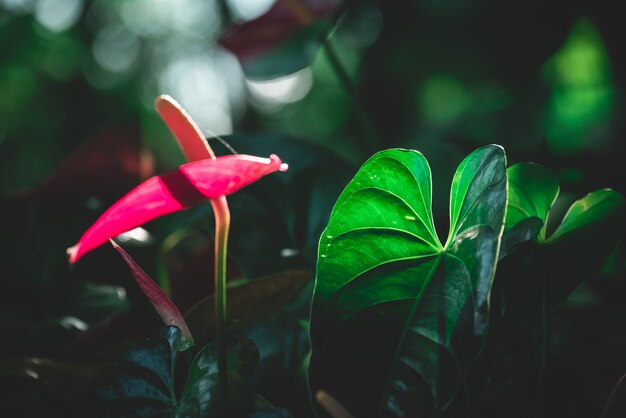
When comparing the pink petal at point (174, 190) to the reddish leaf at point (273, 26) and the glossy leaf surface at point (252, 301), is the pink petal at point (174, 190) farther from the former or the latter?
the reddish leaf at point (273, 26)

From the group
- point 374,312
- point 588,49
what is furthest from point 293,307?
point 588,49

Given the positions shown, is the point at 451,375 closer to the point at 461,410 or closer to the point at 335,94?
the point at 461,410

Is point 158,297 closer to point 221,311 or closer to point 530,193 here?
point 221,311

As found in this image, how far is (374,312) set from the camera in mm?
353

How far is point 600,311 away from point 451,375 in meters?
0.30

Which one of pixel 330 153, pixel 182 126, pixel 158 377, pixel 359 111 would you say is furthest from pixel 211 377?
pixel 359 111

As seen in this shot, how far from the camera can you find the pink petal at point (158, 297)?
36 cm

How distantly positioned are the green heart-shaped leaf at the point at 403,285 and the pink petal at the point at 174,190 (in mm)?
83

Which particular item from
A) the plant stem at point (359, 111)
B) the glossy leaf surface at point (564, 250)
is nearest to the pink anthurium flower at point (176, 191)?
the glossy leaf surface at point (564, 250)

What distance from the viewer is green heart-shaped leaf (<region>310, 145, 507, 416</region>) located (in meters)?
0.31

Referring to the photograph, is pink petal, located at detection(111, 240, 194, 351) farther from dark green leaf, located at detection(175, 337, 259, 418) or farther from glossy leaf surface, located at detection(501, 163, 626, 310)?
glossy leaf surface, located at detection(501, 163, 626, 310)

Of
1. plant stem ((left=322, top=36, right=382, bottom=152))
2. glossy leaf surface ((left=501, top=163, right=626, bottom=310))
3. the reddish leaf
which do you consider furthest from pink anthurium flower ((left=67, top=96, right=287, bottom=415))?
the reddish leaf

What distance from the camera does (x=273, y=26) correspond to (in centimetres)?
92

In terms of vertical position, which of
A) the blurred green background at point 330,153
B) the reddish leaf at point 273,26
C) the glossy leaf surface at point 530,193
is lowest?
the blurred green background at point 330,153
